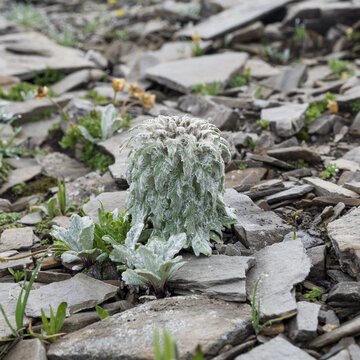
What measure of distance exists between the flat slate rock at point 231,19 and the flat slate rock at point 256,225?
5.93 m

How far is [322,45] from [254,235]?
22.0 feet

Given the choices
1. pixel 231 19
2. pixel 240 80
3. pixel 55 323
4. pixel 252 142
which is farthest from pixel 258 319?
pixel 231 19

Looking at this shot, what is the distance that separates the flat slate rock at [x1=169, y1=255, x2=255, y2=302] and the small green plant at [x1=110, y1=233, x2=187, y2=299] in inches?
4.4

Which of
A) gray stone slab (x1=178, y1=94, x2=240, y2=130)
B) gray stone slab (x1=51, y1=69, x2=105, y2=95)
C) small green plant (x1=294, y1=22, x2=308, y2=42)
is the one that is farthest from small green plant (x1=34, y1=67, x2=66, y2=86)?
small green plant (x1=294, y1=22, x2=308, y2=42)

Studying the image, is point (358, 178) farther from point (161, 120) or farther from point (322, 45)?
point (322, 45)

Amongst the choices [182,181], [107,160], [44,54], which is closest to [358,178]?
[182,181]

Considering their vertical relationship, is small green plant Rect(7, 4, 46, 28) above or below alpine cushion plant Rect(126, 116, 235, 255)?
above

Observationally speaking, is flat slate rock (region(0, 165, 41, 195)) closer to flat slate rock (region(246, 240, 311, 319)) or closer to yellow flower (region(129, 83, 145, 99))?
yellow flower (region(129, 83, 145, 99))

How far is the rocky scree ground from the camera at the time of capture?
269 cm

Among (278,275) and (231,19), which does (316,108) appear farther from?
(231,19)

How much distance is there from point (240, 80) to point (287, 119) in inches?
85.0

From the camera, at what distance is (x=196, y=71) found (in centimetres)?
748

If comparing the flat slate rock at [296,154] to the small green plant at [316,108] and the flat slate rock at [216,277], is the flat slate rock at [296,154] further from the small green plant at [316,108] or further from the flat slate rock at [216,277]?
the flat slate rock at [216,277]

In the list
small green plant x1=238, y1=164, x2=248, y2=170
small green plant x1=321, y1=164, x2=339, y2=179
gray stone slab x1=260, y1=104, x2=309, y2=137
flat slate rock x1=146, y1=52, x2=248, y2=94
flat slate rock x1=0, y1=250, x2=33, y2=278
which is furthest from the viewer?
flat slate rock x1=146, y1=52, x2=248, y2=94
